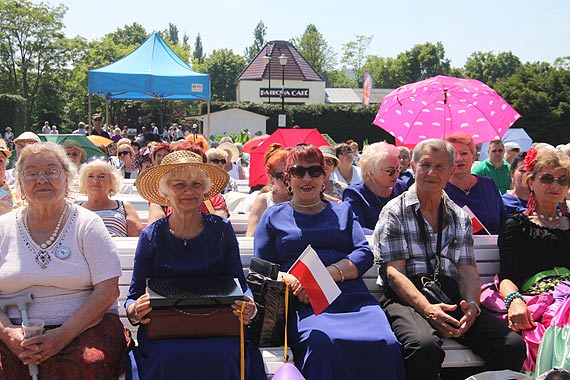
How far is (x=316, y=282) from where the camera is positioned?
→ 3145 mm

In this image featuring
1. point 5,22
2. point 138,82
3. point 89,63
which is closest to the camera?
point 138,82

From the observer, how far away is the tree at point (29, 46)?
138 feet

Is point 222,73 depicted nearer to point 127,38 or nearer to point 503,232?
point 127,38

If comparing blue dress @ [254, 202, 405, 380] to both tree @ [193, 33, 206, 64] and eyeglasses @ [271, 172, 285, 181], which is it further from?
tree @ [193, 33, 206, 64]

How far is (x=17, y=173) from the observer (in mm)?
3174

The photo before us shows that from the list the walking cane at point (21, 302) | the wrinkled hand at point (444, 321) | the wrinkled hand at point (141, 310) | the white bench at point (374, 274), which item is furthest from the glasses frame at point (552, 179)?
the walking cane at point (21, 302)

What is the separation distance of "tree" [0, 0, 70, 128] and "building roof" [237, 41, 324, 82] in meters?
19.7

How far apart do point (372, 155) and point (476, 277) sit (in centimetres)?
166

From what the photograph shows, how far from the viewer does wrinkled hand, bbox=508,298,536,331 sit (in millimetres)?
3459

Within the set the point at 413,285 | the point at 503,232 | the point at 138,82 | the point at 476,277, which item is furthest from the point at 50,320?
the point at 138,82

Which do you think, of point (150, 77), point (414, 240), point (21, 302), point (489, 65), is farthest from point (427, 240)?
point (489, 65)

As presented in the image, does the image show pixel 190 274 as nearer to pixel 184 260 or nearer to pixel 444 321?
pixel 184 260

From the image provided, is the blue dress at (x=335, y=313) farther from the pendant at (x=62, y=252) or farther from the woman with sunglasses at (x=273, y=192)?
the pendant at (x=62, y=252)

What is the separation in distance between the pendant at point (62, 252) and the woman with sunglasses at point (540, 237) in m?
2.76
